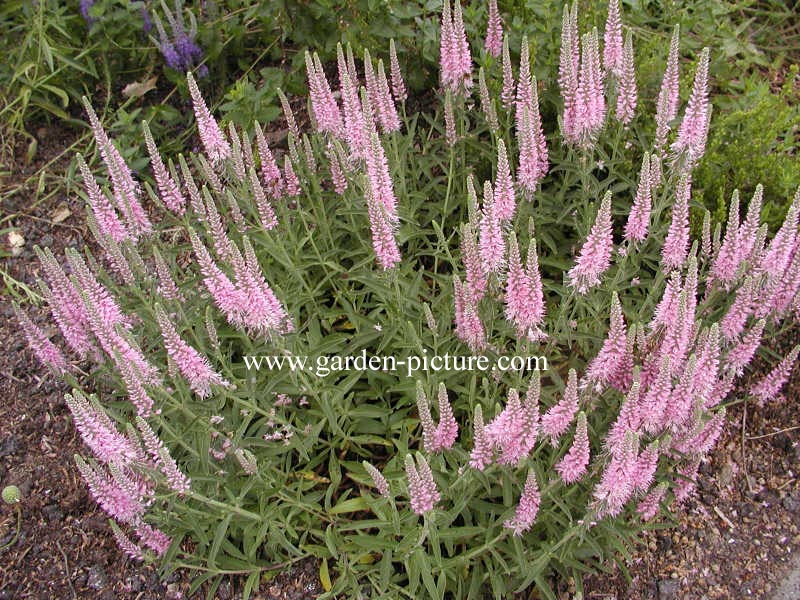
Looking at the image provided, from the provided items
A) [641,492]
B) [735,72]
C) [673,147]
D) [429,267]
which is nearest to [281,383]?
[429,267]

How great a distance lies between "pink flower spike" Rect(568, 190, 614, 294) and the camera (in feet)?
10.5

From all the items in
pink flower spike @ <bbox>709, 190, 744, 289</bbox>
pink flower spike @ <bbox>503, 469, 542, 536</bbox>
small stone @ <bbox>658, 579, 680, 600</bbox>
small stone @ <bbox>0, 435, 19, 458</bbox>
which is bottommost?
small stone @ <bbox>658, 579, 680, 600</bbox>

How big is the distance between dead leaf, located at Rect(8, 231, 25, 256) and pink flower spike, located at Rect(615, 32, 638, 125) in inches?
180

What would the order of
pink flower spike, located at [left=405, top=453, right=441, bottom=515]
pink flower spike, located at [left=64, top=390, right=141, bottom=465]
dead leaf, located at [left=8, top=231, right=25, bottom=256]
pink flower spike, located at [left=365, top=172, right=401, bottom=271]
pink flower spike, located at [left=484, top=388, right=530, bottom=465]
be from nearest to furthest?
pink flower spike, located at [left=405, top=453, right=441, bottom=515] < pink flower spike, located at [left=484, top=388, right=530, bottom=465] < pink flower spike, located at [left=64, top=390, right=141, bottom=465] < pink flower spike, located at [left=365, top=172, right=401, bottom=271] < dead leaf, located at [left=8, top=231, right=25, bottom=256]

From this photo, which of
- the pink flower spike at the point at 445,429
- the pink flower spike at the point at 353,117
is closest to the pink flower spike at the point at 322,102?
the pink flower spike at the point at 353,117

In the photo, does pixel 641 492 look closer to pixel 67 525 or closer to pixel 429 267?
pixel 429 267

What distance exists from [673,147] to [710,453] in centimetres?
178

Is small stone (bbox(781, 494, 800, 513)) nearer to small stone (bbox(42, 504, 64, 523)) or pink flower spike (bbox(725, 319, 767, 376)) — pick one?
pink flower spike (bbox(725, 319, 767, 376))

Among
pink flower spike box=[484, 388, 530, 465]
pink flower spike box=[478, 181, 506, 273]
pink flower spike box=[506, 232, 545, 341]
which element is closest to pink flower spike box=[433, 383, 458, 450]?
pink flower spike box=[484, 388, 530, 465]

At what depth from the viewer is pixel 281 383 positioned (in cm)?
404

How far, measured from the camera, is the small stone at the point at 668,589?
394 cm

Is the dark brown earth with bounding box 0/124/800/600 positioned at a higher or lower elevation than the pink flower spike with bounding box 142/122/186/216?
lower

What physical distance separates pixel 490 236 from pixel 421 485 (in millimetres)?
1109

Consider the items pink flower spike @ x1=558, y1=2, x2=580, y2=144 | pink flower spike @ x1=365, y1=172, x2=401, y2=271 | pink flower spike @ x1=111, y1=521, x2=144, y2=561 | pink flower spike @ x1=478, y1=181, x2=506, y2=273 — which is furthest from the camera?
pink flower spike @ x1=558, y1=2, x2=580, y2=144
